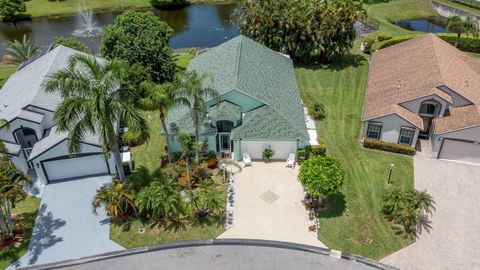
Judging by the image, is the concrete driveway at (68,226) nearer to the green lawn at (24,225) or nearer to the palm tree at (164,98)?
the green lawn at (24,225)

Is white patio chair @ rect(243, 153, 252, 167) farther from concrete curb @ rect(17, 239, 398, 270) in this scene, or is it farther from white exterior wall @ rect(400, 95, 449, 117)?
white exterior wall @ rect(400, 95, 449, 117)

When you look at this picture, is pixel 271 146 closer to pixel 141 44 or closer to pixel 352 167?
pixel 352 167

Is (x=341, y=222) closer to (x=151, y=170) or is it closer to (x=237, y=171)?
(x=237, y=171)

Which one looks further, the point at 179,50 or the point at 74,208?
the point at 179,50

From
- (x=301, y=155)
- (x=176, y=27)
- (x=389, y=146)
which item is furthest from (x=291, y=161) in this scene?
(x=176, y=27)

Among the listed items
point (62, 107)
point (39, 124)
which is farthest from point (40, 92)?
point (62, 107)

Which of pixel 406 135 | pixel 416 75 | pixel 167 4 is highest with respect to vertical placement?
pixel 416 75

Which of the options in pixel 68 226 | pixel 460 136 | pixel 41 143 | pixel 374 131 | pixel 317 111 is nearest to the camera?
pixel 68 226
